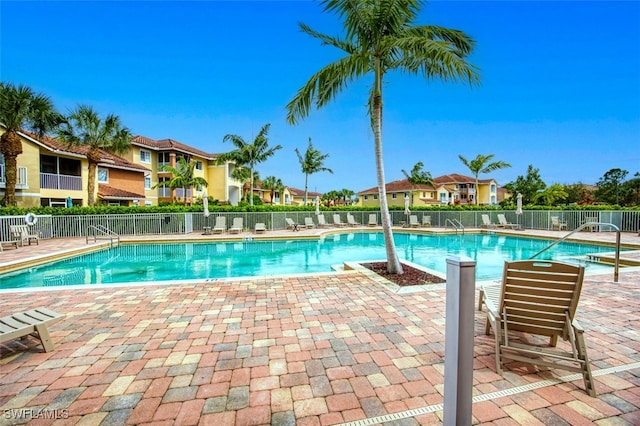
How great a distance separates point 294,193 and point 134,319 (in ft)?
252

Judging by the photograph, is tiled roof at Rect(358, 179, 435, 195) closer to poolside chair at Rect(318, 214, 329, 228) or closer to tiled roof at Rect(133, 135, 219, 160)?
poolside chair at Rect(318, 214, 329, 228)

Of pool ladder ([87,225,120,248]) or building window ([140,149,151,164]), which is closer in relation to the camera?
pool ladder ([87,225,120,248])

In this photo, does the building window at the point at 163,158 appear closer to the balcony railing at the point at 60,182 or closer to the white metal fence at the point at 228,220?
A: the balcony railing at the point at 60,182

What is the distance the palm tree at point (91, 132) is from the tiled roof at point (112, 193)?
4595 millimetres

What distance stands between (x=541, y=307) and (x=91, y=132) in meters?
23.4

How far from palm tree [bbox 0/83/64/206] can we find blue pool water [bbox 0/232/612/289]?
7558 mm

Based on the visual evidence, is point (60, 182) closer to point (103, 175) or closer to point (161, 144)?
point (103, 175)

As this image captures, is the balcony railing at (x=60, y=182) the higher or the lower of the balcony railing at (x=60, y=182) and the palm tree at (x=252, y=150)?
the lower

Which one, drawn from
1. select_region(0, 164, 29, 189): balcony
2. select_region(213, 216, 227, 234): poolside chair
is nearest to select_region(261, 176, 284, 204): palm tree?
select_region(213, 216, 227, 234): poolside chair

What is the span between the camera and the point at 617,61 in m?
19.3

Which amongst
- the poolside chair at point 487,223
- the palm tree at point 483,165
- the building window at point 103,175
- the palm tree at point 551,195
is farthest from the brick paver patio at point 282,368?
the palm tree at point 551,195

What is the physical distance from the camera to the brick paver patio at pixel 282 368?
229 cm

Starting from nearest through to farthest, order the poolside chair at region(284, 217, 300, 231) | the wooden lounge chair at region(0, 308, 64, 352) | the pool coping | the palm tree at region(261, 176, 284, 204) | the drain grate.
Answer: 1. the drain grate
2. the wooden lounge chair at region(0, 308, 64, 352)
3. the pool coping
4. the poolside chair at region(284, 217, 300, 231)
5. the palm tree at region(261, 176, 284, 204)

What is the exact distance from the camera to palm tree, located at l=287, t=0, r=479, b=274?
232 inches
